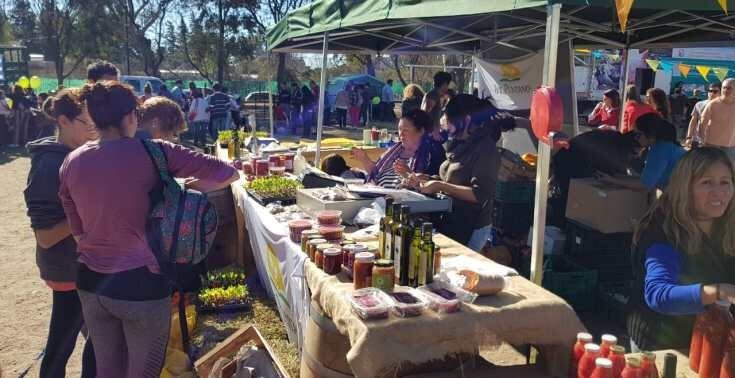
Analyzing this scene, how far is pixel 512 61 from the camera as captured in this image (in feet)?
22.6

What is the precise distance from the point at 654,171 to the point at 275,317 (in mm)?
3213

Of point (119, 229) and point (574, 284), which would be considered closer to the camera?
point (119, 229)

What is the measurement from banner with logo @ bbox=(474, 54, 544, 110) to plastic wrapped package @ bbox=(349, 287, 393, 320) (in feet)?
16.2

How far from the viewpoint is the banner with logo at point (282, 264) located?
10.1 feet

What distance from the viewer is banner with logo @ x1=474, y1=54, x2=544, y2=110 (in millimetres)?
6641

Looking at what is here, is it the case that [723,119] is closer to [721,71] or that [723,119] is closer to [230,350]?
[230,350]

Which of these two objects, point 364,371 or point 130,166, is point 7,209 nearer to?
point 130,166

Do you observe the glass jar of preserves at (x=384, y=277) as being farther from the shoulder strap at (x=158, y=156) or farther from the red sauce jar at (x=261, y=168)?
the red sauce jar at (x=261, y=168)

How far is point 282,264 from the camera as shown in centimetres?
343

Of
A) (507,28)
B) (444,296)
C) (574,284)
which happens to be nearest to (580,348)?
(444,296)

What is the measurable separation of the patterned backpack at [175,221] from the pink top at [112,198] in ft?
0.13

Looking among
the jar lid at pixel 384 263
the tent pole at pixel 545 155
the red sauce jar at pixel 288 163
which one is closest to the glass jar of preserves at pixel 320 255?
the jar lid at pixel 384 263

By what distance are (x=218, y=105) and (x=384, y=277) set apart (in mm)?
13572

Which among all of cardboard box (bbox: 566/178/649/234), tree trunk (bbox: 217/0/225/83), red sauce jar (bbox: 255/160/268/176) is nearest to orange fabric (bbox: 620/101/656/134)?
cardboard box (bbox: 566/178/649/234)
